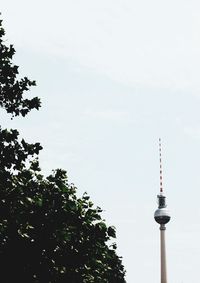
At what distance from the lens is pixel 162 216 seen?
153 meters

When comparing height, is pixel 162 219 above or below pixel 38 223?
above

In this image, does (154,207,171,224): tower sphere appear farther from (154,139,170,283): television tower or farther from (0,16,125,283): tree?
(0,16,125,283): tree

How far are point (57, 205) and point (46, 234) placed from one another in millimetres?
1444

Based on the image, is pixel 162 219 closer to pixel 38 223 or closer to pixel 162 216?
pixel 162 216

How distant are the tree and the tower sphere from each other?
4674 inches

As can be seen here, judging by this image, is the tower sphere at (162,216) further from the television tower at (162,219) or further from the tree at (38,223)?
the tree at (38,223)

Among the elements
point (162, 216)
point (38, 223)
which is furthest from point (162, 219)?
point (38, 223)

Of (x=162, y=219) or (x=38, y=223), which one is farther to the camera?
(x=162, y=219)

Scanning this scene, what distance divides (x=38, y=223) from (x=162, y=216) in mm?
124585

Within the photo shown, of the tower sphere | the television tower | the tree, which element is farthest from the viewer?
the tower sphere

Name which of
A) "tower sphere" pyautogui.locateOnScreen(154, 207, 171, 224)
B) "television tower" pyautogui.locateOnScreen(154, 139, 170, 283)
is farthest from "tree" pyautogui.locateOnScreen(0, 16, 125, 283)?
"tower sphere" pyautogui.locateOnScreen(154, 207, 171, 224)

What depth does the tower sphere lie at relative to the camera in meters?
153

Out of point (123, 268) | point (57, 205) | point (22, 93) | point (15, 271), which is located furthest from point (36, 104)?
point (123, 268)

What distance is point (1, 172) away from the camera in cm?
2420
